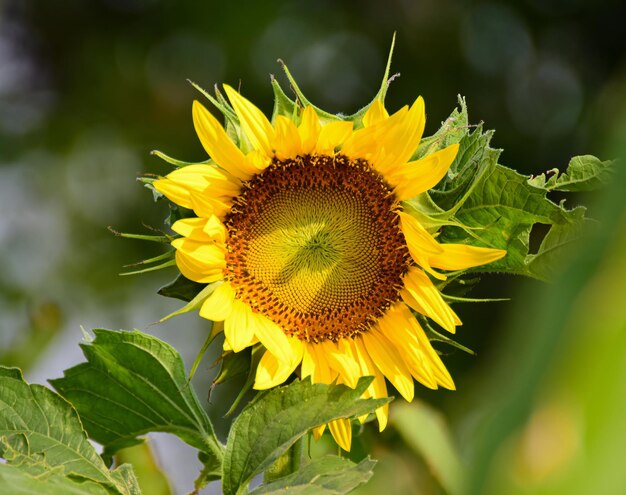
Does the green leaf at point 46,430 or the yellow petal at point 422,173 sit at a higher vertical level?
the yellow petal at point 422,173

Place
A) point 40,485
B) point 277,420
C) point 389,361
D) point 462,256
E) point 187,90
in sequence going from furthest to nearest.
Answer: point 187,90 → point 389,361 → point 462,256 → point 277,420 → point 40,485

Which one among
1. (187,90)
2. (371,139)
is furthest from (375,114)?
(187,90)

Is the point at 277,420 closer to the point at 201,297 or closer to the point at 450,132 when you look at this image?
the point at 201,297

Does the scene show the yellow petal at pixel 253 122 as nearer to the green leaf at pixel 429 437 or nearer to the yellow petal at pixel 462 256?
the yellow petal at pixel 462 256

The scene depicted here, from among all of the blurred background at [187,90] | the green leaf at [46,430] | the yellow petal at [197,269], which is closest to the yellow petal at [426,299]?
the yellow petal at [197,269]

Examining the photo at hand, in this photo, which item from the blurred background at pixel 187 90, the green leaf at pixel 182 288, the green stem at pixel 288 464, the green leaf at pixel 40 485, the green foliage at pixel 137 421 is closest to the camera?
the green leaf at pixel 40 485

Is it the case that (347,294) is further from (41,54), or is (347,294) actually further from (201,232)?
(41,54)

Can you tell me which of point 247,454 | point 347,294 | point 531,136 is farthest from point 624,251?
point 531,136
